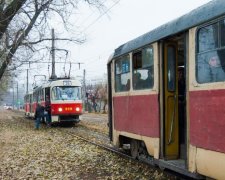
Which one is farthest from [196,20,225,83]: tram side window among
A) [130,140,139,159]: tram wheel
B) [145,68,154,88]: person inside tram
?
[130,140,139,159]: tram wheel

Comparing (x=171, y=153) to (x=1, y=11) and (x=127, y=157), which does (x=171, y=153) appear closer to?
(x=127, y=157)

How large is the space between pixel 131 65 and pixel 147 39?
4.21 ft

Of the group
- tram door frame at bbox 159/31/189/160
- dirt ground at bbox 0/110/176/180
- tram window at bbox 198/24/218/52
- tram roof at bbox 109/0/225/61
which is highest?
tram roof at bbox 109/0/225/61

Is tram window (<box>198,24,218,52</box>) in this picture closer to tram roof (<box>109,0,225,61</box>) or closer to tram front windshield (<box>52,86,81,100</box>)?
tram roof (<box>109,0,225,61</box>)

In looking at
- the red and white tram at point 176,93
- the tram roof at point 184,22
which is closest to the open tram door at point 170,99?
the red and white tram at point 176,93

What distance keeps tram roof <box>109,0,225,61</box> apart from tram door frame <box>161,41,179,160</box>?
34 cm

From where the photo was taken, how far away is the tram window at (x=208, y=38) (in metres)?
6.84

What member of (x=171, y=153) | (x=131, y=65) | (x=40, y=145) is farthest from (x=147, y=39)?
(x=40, y=145)

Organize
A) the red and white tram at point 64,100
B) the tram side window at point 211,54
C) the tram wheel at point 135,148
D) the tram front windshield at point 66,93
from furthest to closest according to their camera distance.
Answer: the tram front windshield at point 66,93
the red and white tram at point 64,100
the tram wheel at point 135,148
the tram side window at point 211,54

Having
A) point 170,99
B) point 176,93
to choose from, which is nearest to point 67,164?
point 170,99

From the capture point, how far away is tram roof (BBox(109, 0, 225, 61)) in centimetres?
680

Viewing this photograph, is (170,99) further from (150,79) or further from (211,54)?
(211,54)

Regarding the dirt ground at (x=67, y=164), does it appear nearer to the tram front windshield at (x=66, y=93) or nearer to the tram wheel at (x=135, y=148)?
the tram wheel at (x=135, y=148)

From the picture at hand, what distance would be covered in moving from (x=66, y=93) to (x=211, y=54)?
22.2 meters
